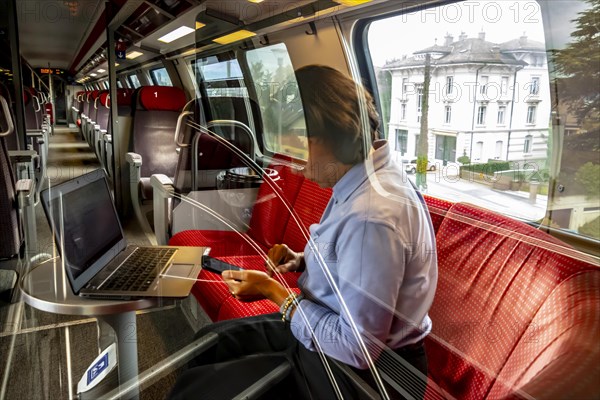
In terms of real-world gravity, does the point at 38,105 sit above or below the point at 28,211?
above

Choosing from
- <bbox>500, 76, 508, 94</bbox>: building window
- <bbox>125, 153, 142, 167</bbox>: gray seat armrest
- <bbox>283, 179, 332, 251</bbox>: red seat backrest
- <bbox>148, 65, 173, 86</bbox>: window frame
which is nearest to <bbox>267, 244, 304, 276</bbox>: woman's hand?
<bbox>283, 179, 332, 251</bbox>: red seat backrest

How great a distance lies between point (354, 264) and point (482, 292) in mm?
257

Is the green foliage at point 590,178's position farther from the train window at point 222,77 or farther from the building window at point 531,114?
the train window at point 222,77

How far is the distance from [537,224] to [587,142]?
0.56 feet

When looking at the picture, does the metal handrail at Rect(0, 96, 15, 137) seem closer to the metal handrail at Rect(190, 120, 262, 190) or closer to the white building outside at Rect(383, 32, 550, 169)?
the metal handrail at Rect(190, 120, 262, 190)

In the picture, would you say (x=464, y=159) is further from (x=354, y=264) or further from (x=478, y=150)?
(x=354, y=264)

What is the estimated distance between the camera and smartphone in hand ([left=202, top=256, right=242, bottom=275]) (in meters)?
1.25

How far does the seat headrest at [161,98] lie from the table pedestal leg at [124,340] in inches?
109

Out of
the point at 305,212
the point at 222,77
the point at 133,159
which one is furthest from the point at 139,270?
the point at 133,159

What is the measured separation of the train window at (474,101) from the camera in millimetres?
662

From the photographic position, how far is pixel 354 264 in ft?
2.63

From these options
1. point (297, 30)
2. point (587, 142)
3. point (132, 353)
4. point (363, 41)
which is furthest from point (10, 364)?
point (587, 142)

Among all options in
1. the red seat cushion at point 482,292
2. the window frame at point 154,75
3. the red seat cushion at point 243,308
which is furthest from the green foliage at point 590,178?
the window frame at point 154,75

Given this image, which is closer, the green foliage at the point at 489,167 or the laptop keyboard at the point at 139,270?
the green foliage at the point at 489,167
